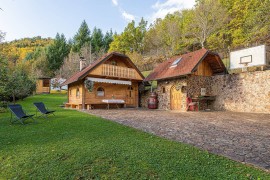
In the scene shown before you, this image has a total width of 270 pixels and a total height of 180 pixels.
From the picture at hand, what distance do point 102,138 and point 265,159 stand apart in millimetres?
4211

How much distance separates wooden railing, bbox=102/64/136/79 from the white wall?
895 centimetres

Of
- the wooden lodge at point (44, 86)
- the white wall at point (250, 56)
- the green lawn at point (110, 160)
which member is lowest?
the green lawn at point (110, 160)

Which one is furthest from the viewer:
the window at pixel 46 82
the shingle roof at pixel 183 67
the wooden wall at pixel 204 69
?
the window at pixel 46 82

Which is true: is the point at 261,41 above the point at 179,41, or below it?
below

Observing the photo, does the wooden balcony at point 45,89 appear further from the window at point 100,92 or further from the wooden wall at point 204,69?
the wooden wall at point 204,69

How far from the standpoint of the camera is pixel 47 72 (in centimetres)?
4444

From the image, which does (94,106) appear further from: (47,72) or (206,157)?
(47,72)

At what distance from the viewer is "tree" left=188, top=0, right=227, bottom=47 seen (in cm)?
3009

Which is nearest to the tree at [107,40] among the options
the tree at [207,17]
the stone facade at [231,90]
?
the tree at [207,17]

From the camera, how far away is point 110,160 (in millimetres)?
3814

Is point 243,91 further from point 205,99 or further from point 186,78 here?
point 186,78

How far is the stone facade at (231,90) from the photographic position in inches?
462

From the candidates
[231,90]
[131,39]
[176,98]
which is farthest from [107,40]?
[231,90]

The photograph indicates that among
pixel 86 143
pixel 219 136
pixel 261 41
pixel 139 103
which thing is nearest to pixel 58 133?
pixel 86 143
